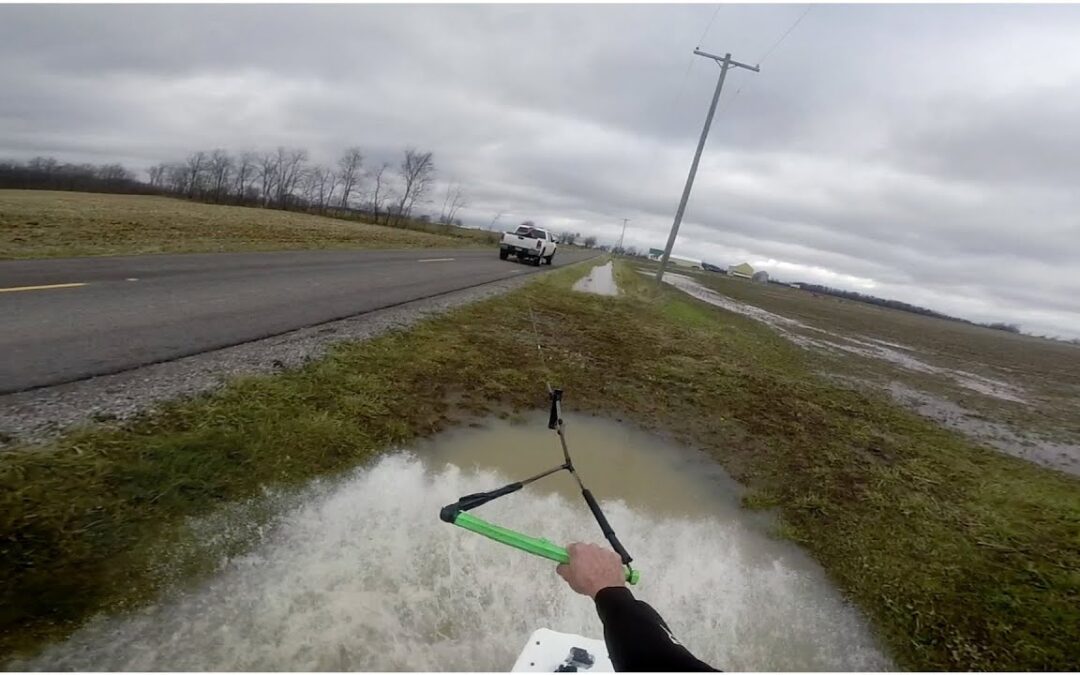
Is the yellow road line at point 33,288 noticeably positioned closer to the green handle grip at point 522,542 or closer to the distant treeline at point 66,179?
the green handle grip at point 522,542

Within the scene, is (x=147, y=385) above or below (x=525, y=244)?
below

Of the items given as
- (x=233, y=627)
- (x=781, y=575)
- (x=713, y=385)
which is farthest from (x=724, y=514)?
(x=713, y=385)

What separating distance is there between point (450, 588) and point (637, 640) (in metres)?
1.97

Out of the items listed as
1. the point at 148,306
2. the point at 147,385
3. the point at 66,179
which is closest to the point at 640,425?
the point at 147,385

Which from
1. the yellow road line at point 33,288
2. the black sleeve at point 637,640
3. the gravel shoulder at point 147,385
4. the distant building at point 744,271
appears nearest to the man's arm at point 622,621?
the black sleeve at point 637,640

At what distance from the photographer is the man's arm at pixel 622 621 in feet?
5.19

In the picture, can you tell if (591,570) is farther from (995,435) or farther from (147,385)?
(995,435)

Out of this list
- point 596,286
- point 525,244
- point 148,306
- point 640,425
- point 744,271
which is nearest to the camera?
point 640,425

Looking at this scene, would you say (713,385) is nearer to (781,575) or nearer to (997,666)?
(781,575)

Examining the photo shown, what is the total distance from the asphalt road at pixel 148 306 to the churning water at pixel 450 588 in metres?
3.17

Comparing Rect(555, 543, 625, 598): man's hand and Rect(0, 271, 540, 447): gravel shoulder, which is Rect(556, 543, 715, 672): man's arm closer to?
Rect(555, 543, 625, 598): man's hand

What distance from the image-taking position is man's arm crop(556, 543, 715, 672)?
158 cm

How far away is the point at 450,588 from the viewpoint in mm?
3275

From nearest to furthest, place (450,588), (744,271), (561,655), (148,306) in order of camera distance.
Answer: (561,655) < (450,588) < (148,306) < (744,271)
